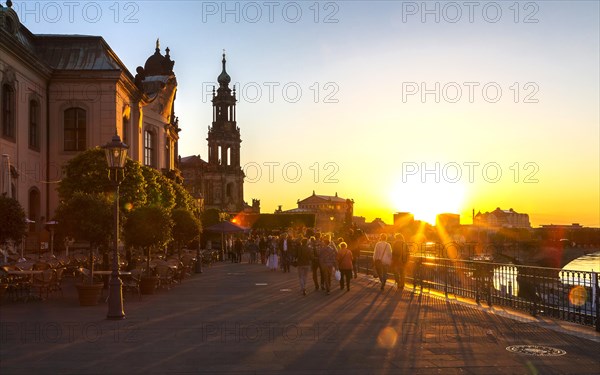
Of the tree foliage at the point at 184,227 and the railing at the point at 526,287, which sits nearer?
the railing at the point at 526,287

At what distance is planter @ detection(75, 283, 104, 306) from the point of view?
59.7 ft

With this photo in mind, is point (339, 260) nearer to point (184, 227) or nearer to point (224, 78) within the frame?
point (184, 227)

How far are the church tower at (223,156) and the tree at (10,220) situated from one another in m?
106

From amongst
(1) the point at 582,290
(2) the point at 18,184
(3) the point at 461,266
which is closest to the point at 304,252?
(3) the point at 461,266

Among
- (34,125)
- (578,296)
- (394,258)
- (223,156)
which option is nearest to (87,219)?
(394,258)

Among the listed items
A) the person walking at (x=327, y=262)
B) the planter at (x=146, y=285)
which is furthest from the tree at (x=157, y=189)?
the person walking at (x=327, y=262)

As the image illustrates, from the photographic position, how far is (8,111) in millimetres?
33156

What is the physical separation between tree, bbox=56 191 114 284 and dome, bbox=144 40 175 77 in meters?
40.4

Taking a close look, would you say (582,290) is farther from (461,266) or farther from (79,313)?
(79,313)

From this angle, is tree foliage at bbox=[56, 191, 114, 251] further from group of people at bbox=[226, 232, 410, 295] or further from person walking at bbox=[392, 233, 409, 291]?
person walking at bbox=[392, 233, 409, 291]

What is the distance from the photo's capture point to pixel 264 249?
159ft

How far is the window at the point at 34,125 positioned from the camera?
37.3 metres

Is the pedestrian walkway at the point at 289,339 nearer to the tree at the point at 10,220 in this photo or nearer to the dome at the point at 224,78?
the tree at the point at 10,220

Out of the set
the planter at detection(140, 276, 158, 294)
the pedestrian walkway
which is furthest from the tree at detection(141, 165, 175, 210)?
the pedestrian walkway
